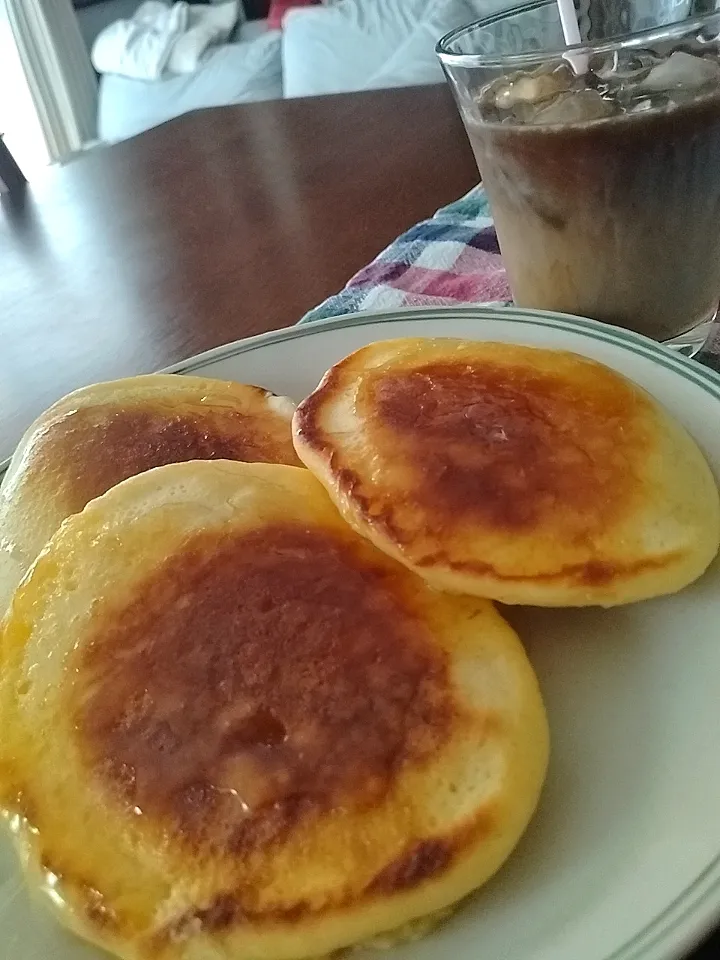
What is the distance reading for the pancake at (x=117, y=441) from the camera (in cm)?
69

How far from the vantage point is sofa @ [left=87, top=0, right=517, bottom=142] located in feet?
10.6

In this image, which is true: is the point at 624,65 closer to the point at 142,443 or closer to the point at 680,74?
the point at 680,74

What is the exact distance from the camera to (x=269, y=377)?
888 millimetres

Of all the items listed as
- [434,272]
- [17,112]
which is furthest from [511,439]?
[17,112]

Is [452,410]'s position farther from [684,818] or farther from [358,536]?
[684,818]

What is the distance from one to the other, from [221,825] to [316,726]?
0.07 meters

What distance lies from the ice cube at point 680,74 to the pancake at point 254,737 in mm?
502

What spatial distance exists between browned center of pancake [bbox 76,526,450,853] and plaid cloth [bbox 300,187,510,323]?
22.2 inches

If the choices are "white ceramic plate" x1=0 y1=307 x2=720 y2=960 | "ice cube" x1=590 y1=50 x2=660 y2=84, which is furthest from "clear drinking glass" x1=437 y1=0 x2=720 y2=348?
"white ceramic plate" x1=0 y1=307 x2=720 y2=960

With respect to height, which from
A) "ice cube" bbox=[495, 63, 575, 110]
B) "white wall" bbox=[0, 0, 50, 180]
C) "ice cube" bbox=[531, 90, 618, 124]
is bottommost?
"white wall" bbox=[0, 0, 50, 180]

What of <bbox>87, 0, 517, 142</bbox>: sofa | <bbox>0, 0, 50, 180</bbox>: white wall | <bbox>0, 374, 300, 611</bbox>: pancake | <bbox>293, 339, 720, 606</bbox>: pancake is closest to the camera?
<bbox>293, 339, 720, 606</bbox>: pancake

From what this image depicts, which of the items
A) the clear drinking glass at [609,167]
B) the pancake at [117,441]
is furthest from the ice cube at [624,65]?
the pancake at [117,441]

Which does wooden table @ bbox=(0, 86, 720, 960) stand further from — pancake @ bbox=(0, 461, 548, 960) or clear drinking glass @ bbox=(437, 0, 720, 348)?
pancake @ bbox=(0, 461, 548, 960)

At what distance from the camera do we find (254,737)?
499 millimetres
